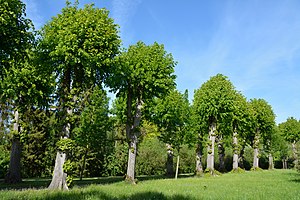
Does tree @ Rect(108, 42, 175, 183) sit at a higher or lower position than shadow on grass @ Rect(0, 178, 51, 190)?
higher

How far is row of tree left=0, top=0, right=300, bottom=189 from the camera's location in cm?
1900

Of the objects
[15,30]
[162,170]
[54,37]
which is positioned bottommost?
[162,170]

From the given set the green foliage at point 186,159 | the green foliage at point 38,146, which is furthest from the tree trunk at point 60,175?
the green foliage at point 186,159

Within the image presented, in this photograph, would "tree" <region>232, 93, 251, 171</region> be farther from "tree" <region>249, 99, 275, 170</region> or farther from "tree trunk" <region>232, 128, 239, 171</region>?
"tree" <region>249, 99, 275, 170</region>

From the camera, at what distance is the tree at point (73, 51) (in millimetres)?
19094

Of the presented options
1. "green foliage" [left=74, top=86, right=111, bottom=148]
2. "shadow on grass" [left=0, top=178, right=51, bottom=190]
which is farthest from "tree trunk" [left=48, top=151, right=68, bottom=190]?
"green foliage" [left=74, top=86, right=111, bottom=148]

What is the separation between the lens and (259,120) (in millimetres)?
59375

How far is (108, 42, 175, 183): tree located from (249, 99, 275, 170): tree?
34497 millimetres

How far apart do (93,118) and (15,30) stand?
23.1m

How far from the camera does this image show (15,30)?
13.0m

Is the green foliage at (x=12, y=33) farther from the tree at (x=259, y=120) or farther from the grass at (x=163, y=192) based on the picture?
the tree at (x=259, y=120)

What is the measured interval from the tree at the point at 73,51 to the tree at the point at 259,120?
143 ft

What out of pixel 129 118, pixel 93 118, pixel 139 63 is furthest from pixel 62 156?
pixel 93 118

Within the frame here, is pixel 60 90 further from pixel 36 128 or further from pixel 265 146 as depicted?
pixel 265 146
